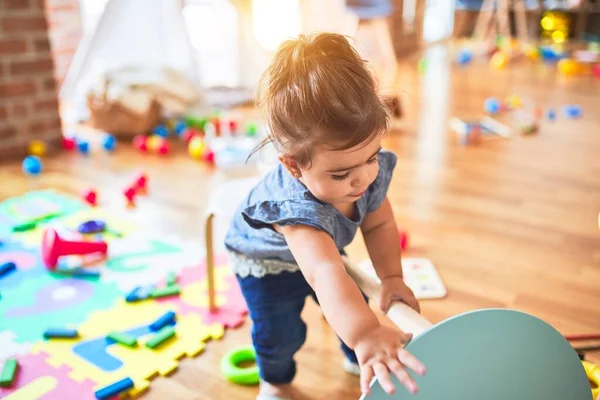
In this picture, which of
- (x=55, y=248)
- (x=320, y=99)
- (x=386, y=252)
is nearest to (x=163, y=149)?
(x=55, y=248)

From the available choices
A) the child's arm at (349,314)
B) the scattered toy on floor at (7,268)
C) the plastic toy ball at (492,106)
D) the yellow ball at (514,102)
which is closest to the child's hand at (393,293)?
the child's arm at (349,314)

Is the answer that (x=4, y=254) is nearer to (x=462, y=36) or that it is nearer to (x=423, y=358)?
(x=423, y=358)

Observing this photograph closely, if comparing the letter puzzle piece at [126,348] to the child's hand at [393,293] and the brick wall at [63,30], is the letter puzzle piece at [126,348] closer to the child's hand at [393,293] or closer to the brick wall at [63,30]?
the child's hand at [393,293]

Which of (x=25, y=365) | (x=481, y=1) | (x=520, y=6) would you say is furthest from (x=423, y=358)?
(x=481, y=1)

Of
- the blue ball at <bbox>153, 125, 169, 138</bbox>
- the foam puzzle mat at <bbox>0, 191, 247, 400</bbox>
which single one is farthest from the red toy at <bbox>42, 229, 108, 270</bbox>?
the blue ball at <bbox>153, 125, 169, 138</bbox>

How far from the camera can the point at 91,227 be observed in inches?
63.2

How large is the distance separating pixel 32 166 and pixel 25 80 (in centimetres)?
39

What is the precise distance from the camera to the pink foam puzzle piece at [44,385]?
3.29ft

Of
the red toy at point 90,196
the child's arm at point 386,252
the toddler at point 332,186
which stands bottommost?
the red toy at point 90,196

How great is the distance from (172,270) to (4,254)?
44 centimetres

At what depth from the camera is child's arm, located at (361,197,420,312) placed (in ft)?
2.71

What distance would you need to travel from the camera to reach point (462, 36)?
19.2ft

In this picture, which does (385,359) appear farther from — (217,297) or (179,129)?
(179,129)

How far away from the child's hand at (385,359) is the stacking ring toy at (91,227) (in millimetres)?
1147
